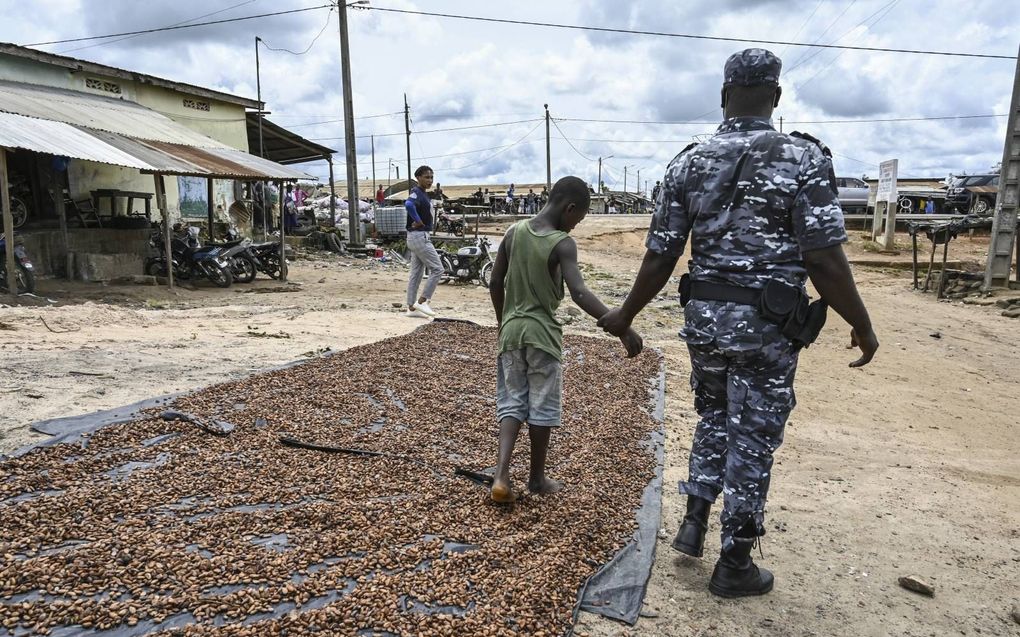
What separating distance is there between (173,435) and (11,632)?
1.69 metres

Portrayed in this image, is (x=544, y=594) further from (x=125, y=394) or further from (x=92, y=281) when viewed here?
(x=92, y=281)

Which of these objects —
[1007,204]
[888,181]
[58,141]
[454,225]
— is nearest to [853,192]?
[888,181]

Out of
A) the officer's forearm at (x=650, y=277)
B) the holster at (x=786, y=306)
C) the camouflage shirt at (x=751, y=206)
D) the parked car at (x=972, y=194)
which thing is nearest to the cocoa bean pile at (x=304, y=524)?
the officer's forearm at (x=650, y=277)

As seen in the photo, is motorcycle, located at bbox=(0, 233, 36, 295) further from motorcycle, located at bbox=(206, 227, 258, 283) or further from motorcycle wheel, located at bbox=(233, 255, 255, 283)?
motorcycle wheel, located at bbox=(233, 255, 255, 283)

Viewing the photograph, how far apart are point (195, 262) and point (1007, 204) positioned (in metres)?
14.4

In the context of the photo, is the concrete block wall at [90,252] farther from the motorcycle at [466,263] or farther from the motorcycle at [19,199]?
the motorcycle at [466,263]

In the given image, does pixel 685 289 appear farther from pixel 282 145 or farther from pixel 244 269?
pixel 282 145

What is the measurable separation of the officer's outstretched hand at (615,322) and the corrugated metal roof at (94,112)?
11.4 metres

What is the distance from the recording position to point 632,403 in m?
5.14

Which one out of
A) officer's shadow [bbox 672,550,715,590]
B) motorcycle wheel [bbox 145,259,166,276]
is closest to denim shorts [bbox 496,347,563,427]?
officer's shadow [bbox 672,550,715,590]

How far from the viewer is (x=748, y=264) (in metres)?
2.50

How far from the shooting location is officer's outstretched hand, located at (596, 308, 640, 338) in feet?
9.34

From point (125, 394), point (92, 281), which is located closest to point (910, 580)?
point (125, 394)

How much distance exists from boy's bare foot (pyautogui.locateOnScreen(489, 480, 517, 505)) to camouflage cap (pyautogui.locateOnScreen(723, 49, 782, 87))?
1.79 m
